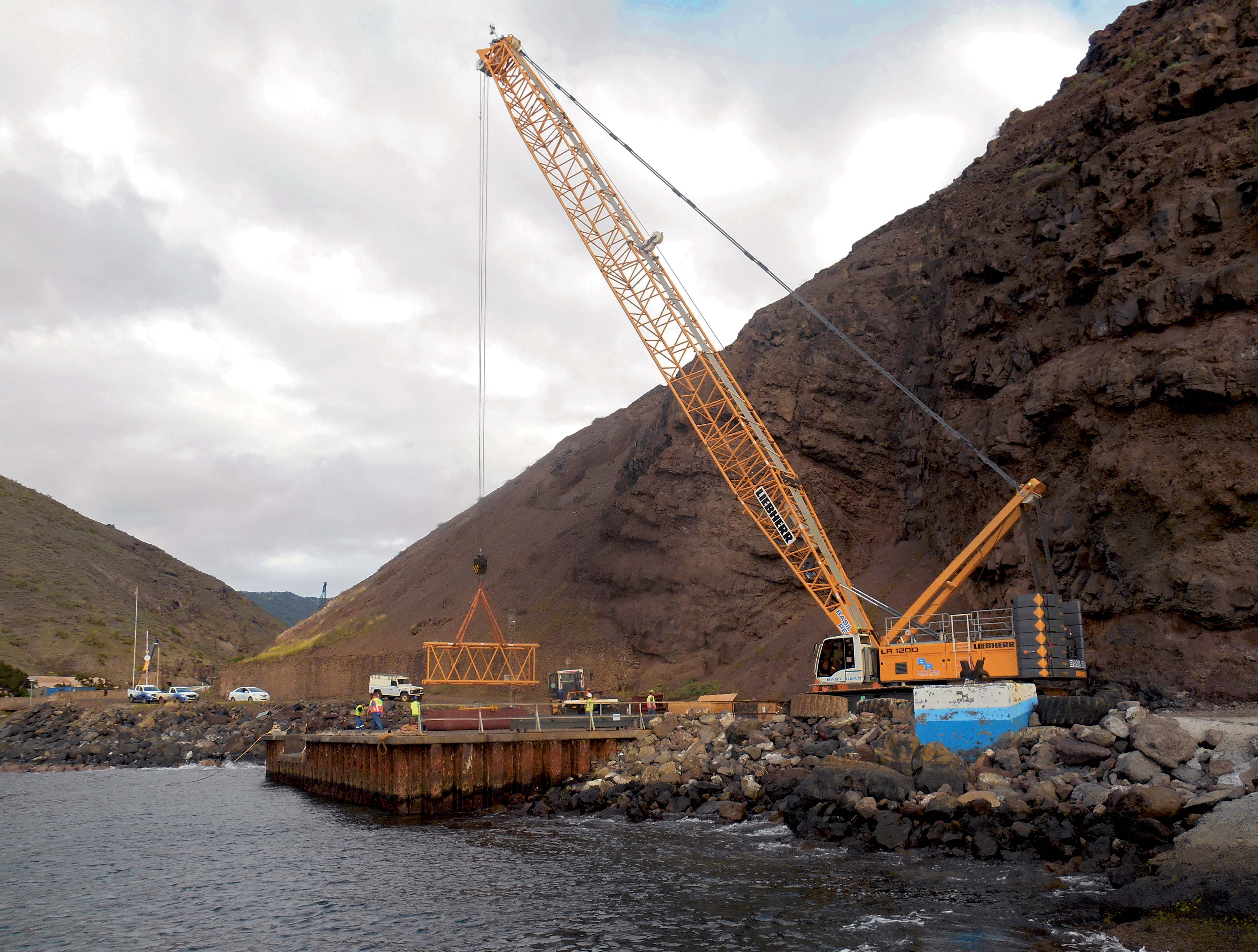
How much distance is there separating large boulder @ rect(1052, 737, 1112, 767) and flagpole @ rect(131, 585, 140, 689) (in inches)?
3166

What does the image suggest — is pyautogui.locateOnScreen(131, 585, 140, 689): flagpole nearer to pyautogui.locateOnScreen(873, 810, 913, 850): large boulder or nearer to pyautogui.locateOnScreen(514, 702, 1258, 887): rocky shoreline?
pyautogui.locateOnScreen(514, 702, 1258, 887): rocky shoreline

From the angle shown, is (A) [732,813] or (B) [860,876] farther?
(A) [732,813]

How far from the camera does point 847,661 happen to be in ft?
98.8

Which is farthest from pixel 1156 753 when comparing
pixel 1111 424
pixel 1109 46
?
pixel 1109 46

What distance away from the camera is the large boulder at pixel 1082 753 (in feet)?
56.7

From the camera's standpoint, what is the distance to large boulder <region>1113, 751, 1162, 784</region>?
15891 millimetres

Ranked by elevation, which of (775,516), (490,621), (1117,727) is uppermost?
(775,516)

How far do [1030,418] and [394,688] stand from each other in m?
39.4

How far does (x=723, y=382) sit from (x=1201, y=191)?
19005 mm

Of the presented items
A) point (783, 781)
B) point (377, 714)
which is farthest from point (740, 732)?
point (377, 714)

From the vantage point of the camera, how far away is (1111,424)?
33188 millimetres

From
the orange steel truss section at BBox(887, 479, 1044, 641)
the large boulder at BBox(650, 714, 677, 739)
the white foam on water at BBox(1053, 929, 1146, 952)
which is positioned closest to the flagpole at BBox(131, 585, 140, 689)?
the large boulder at BBox(650, 714, 677, 739)

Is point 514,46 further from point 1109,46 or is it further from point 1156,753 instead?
point 1156,753

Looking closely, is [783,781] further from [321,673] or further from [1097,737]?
[321,673]
